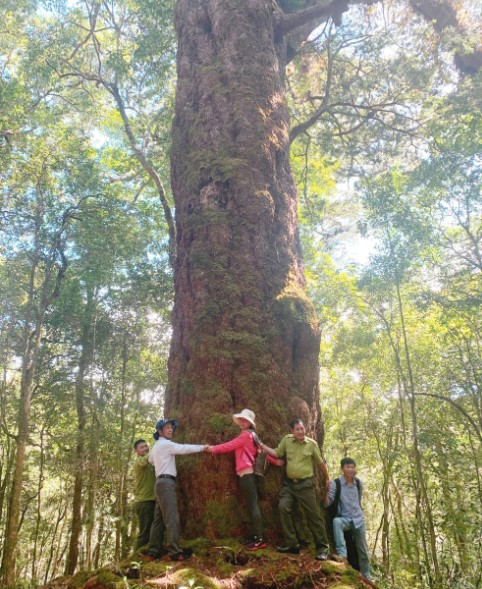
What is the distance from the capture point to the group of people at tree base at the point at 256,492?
3.97 metres

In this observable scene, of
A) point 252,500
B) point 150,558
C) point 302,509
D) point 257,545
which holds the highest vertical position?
point 252,500

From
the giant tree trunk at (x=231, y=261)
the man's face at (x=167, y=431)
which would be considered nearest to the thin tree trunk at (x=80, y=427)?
the giant tree trunk at (x=231, y=261)

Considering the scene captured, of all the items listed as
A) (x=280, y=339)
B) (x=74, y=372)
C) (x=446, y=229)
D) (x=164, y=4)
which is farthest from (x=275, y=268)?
(x=446, y=229)

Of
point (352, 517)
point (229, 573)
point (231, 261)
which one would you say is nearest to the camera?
point (229, 573)

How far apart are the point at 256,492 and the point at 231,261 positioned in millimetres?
2553

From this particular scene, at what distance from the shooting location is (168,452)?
4.29 m

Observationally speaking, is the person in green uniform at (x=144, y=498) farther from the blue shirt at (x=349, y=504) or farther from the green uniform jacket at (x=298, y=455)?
the blue shirt at (x=349, y=504)

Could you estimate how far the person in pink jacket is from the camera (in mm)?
3980

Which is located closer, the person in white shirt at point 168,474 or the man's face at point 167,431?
the person in white shirt at point 168,474

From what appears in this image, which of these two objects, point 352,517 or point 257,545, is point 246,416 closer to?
point 257,545

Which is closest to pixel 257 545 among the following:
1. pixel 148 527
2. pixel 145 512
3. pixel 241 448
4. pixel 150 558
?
pixel 241 448

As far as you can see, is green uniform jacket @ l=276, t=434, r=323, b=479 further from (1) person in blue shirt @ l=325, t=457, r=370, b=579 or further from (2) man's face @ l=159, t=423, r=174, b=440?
(2) man's face @ l=159, t=423, r=174, b=440

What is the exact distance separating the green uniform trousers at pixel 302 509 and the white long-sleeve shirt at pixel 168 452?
92 centimetres

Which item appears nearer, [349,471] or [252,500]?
[252,500]
